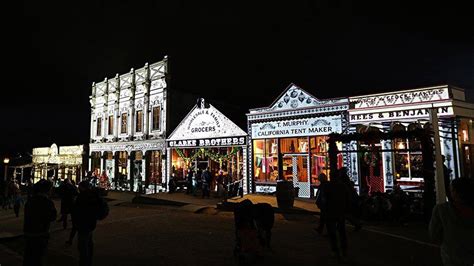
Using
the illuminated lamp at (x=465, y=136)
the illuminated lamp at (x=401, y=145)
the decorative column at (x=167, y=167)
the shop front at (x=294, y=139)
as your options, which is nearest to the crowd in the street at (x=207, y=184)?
the decorative column at (x=167, y=167)

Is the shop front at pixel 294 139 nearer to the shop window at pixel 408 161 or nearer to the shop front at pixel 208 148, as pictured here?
the shop front at pixel 208 148

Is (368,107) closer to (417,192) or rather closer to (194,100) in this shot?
(417,192)

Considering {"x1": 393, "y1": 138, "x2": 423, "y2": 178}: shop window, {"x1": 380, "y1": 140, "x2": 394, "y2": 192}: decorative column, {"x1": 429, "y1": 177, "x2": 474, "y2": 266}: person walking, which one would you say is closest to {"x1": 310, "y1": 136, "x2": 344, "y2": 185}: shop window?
{"x1": 380, "y1": 140, "x2": 394, "y2": 192}: decorative column

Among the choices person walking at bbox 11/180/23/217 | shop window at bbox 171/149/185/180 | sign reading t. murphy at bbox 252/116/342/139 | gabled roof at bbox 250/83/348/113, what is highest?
gabled roof at bbox 250/83/348/113

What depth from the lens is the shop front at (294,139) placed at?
53.4 feet

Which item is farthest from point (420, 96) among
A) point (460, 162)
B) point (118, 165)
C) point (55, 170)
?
point (55, 170)

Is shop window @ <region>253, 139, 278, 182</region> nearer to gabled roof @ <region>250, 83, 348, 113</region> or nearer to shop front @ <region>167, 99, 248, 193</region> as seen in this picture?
shop front @ <region>167, 99, 248, 193</region>

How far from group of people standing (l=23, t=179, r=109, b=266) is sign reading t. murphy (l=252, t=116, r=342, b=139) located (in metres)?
12.3

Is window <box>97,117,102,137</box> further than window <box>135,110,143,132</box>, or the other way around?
window <box>97,117,102,137</box>

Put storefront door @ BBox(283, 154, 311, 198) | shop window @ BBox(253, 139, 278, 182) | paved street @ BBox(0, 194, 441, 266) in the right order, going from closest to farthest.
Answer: paved street @ BBox(0, 194, 441, 266)
storefront door @ BBox(283, 154, 311, 198)
shop window @ BBox(253, 139, 278, 182)

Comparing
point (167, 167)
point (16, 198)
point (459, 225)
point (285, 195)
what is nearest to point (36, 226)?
point (459, 225)

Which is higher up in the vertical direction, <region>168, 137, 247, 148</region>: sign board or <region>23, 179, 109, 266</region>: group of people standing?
<region>168, 137, 247, 148</region>: sign board

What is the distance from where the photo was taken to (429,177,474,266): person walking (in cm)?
308

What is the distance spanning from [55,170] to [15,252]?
28462 millimetres
